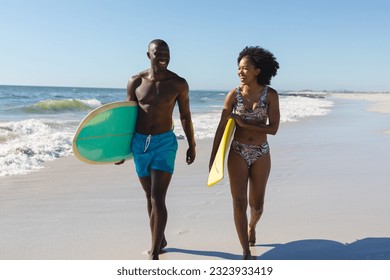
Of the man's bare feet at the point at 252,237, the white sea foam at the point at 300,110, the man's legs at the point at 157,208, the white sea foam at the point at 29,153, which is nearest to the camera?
the man's legs at the point at 157,208

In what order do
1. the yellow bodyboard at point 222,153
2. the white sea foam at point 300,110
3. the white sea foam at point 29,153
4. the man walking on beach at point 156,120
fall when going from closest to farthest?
the man walking on beach at point 156,120, the yellow bodyboard at point 222,153, the white sea foam at point 29,153, the white sea foam at point 300,110

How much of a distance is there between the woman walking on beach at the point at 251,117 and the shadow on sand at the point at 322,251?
0.26 metres

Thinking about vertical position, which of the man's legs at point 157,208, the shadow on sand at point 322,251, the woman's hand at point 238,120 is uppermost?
the woman's hand at point 238,120

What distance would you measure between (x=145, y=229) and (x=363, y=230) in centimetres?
192

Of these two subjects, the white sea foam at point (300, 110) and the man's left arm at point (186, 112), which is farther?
the white sea foam at point (300, 110)

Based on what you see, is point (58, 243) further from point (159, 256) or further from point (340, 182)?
point (340, 182)

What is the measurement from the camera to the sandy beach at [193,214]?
3357 millimetres

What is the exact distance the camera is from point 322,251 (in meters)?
3.32

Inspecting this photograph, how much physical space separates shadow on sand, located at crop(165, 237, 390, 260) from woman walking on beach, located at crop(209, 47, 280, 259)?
0.85ft

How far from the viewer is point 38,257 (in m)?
3.22

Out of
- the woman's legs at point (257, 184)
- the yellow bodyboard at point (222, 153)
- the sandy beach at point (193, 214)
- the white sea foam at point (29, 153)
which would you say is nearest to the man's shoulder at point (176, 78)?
the yellow bodyboard at point (222, 153)

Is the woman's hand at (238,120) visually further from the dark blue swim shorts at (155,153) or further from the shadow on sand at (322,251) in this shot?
the shadow on sand at (322,251)

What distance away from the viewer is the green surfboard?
3.52 meters

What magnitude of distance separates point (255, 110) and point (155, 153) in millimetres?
833
